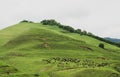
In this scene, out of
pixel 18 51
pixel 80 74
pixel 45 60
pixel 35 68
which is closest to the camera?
pixel 80 74

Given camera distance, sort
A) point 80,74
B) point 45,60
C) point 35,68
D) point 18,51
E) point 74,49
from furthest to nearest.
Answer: point 74,49 < point 18,51 < point 45,60 < point 35,68 < point 80,74

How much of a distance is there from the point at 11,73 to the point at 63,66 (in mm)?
22298

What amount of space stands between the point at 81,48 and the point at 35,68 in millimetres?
63808

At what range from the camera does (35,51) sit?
167750mm

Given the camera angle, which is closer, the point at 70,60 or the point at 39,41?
the point at 70,60

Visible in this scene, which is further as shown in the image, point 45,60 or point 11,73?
point 45,60

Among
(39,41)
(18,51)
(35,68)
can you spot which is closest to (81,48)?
(39,41)

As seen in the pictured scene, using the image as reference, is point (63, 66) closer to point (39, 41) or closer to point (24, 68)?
point (24, 68)

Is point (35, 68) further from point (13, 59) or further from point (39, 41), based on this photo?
point (39, 41)

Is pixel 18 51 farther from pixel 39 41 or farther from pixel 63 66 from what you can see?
pixel 63 66

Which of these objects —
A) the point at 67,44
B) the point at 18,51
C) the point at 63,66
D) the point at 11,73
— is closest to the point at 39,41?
the point at 67,44

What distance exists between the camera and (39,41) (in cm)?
19225

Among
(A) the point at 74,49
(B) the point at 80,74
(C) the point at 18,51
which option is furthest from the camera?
(A) the point at 74,49

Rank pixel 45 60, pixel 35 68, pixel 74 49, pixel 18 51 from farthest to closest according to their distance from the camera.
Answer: pixel 74 49, pixel 18 51, pixel 45 60, pixel 35 68
